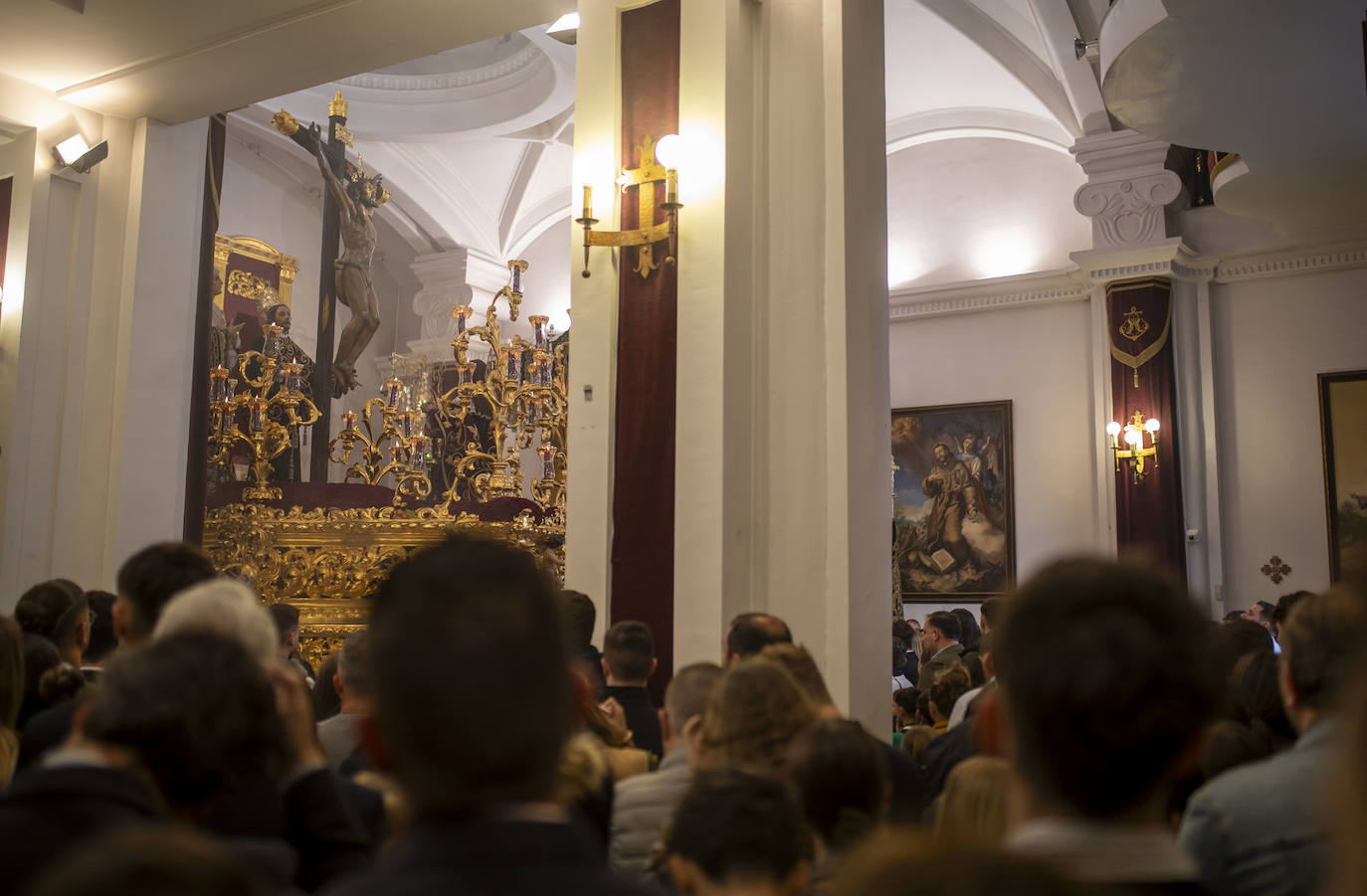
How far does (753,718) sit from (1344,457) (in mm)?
13333

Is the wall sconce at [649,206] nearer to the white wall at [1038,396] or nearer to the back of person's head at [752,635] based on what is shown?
the back of person's head at [752,635]

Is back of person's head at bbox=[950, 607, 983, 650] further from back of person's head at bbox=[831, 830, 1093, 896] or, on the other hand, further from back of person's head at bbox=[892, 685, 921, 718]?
back of person's head at bbox=[831, 830, 1093, 896]

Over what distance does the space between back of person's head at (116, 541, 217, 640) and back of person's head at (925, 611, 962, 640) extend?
5242 millimetres

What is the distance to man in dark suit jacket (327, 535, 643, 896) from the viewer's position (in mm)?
1214

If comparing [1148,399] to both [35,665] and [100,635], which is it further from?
[35,665]

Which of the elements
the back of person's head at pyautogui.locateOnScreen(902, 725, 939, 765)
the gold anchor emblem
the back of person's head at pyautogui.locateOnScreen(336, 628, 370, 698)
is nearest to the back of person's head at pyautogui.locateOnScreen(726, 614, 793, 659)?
the back of person's head at pyautogui.locateOnScreen(902, 725, 939, 765)

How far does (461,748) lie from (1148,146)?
15.2 meters

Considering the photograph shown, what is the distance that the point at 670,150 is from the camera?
625cm

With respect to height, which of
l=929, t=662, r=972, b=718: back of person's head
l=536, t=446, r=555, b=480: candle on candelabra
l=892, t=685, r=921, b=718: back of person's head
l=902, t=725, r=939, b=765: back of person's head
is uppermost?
l=536, t=446, r=555, b=480: candle on candelabra

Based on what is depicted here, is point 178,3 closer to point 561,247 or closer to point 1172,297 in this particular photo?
point 1172,297

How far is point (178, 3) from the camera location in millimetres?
7484

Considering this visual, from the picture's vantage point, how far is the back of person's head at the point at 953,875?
0.95 metres

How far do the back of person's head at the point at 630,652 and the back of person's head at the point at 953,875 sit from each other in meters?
3.49

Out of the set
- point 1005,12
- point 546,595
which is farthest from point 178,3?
point 1005,12
